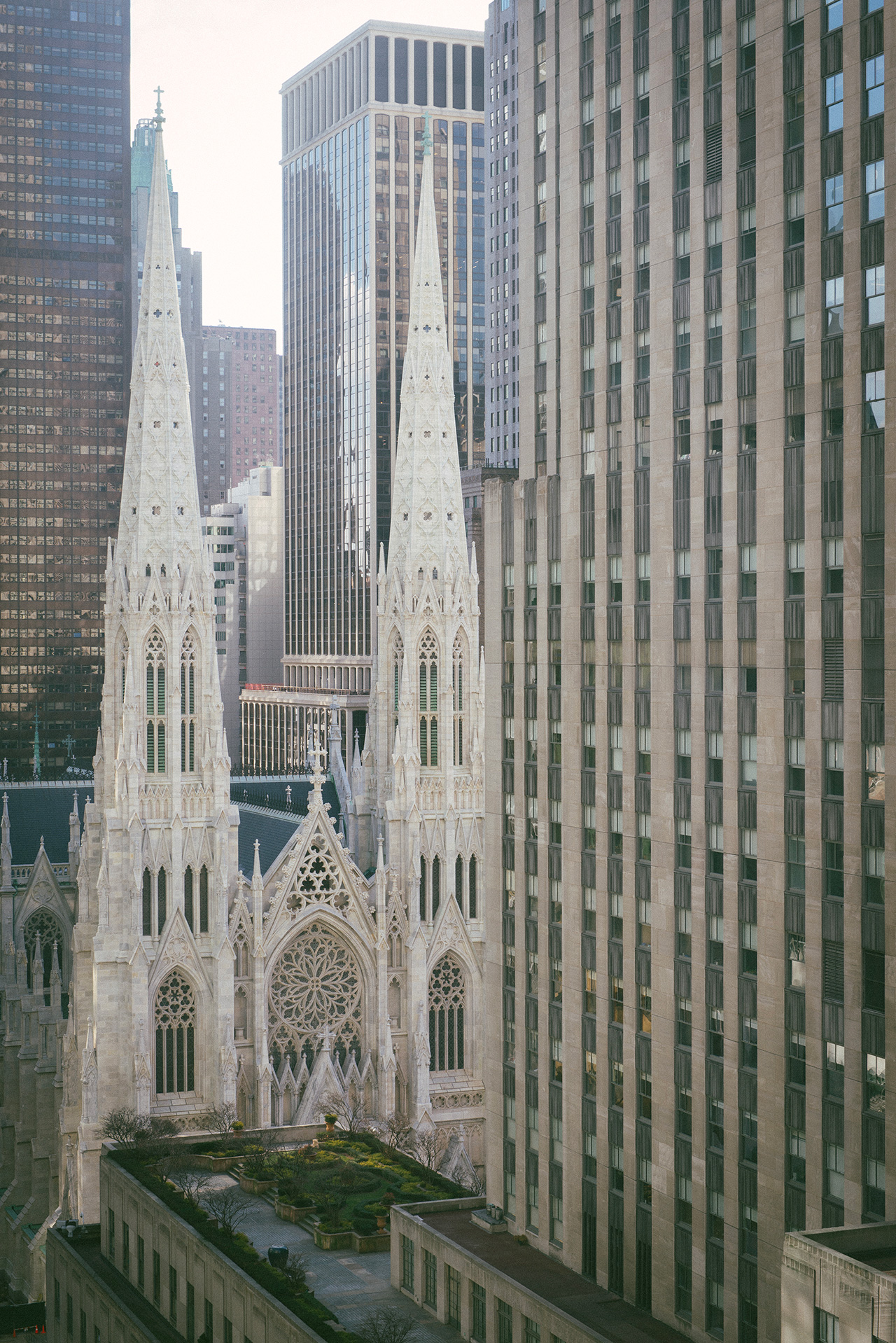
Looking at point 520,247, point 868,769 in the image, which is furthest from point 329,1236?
point 520,247

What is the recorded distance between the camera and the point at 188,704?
305 feet

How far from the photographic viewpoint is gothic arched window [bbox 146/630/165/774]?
302 ft

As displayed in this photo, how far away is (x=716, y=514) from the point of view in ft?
197

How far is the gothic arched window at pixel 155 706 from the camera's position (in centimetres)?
9200

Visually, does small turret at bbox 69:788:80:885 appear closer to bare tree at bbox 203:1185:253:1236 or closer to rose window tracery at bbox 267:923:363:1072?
rose window tracery at bbox 267:923:363:1072

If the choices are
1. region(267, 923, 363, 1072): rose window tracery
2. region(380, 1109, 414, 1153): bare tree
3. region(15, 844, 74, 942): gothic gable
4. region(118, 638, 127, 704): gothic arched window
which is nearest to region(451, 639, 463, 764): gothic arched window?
region(267, 923, 363, 1072): rose window tracery

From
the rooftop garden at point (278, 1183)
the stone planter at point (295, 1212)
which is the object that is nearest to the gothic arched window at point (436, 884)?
the rooftop garden at point (278, 1183)

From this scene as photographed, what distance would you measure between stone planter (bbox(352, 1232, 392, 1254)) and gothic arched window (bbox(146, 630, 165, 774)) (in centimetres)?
3044

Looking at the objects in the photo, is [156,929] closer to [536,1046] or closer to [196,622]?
[196,622]

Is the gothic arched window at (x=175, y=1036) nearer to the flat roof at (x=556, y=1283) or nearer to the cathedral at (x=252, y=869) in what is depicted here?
the cathedral at (x=252, y=869)

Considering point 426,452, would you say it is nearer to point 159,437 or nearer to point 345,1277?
point 159,437

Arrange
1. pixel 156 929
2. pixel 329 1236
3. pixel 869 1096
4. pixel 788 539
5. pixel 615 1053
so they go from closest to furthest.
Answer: pixel 869 1096
pixel 788 539
pixel 615 1053
pixel 329 1236
pixel 156 929

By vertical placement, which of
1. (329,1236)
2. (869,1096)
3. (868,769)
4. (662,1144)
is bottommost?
(329,1236)

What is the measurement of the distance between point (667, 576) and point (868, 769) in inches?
513
